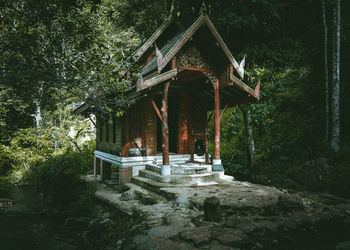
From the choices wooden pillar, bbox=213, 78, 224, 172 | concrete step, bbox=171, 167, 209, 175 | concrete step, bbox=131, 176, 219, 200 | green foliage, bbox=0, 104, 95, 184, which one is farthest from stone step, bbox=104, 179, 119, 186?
wooden pillar, bbox=213, 78, 224, 172

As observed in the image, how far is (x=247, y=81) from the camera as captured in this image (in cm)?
1264

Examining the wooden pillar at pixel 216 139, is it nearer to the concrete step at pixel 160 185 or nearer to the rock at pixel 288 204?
the concrete step at pixel 160 185

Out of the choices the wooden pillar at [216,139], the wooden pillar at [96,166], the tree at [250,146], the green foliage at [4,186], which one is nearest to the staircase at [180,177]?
the wooden pillar at [216,139]

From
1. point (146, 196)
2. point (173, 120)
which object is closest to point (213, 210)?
point (146, 196)

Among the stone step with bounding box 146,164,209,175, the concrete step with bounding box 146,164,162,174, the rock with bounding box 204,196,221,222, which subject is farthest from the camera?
the concrete step with bounding box 146,164,162,174

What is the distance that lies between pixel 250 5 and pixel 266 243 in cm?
1019

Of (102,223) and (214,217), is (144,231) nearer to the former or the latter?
(214,217)

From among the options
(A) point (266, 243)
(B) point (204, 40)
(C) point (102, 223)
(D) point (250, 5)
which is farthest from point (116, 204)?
(D) point (250, 5)

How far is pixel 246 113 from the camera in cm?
1265

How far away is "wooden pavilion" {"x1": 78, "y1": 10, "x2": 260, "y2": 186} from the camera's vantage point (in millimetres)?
9062

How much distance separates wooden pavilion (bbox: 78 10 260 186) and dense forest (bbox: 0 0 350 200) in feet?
4.46

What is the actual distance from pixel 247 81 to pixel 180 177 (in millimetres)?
6436

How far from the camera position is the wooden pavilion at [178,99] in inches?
357

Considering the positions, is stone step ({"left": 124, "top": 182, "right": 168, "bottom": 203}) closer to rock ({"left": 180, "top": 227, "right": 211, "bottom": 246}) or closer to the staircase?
the staircase
